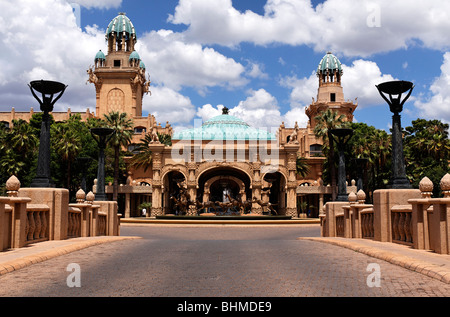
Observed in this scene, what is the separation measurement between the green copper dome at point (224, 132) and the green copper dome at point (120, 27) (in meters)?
26.8

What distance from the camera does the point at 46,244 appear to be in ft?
42.5

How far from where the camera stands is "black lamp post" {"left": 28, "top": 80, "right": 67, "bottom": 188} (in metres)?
14.6

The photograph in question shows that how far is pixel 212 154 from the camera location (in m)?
52.7

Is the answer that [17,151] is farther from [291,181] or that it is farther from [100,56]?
[100,56]

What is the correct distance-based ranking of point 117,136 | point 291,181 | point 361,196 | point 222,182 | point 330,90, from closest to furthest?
point 361,196 → point 117,136 → point 291,181 → point 222,182 → point 330,90

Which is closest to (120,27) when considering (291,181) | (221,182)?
(221,182)

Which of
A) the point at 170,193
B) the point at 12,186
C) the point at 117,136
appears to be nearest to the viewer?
the point at 12,186

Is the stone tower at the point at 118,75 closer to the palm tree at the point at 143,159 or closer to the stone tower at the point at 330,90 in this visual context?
the palm tree at the point at 143,159

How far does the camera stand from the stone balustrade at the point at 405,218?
1091cm

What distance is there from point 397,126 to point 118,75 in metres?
72.3

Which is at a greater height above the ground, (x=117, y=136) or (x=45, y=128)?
(x=117, y=136)

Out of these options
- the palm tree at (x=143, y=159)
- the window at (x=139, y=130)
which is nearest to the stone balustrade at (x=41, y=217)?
the palm tree at (x=143, y=159)
